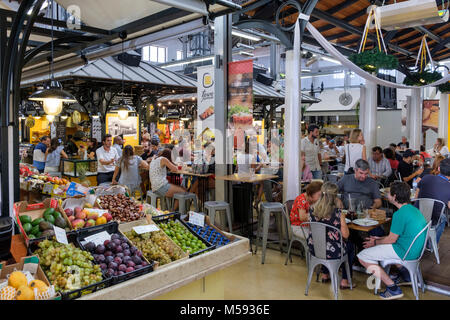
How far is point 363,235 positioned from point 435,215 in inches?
36.1

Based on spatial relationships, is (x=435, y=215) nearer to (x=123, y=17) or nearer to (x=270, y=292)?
(x=270, y=292)

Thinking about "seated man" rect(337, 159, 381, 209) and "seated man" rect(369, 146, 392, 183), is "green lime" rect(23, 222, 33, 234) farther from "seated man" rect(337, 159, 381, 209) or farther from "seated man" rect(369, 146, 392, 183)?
"seated man" rect(369, 146, 392, 183)

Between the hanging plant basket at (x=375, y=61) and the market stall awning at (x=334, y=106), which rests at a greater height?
the market stall awning at (x=334, y=106)

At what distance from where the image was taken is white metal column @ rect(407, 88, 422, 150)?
11.3 metres

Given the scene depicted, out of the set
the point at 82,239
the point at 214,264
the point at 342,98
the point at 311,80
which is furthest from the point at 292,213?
the point at 311,80

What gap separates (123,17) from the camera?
443cm

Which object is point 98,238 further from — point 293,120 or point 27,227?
point 293,120

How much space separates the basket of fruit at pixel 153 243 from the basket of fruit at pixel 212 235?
1.19 ft

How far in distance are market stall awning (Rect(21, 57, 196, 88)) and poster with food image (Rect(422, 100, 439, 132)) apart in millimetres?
7915

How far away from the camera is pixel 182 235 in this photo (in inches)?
123

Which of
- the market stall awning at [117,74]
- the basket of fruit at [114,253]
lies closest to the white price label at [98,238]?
the basket of fruit at [114,253]

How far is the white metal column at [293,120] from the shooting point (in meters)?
5.21

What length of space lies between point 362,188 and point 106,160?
194 inches

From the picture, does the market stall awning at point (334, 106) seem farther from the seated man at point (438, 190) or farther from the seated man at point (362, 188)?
the seated man at point (362, 188)
